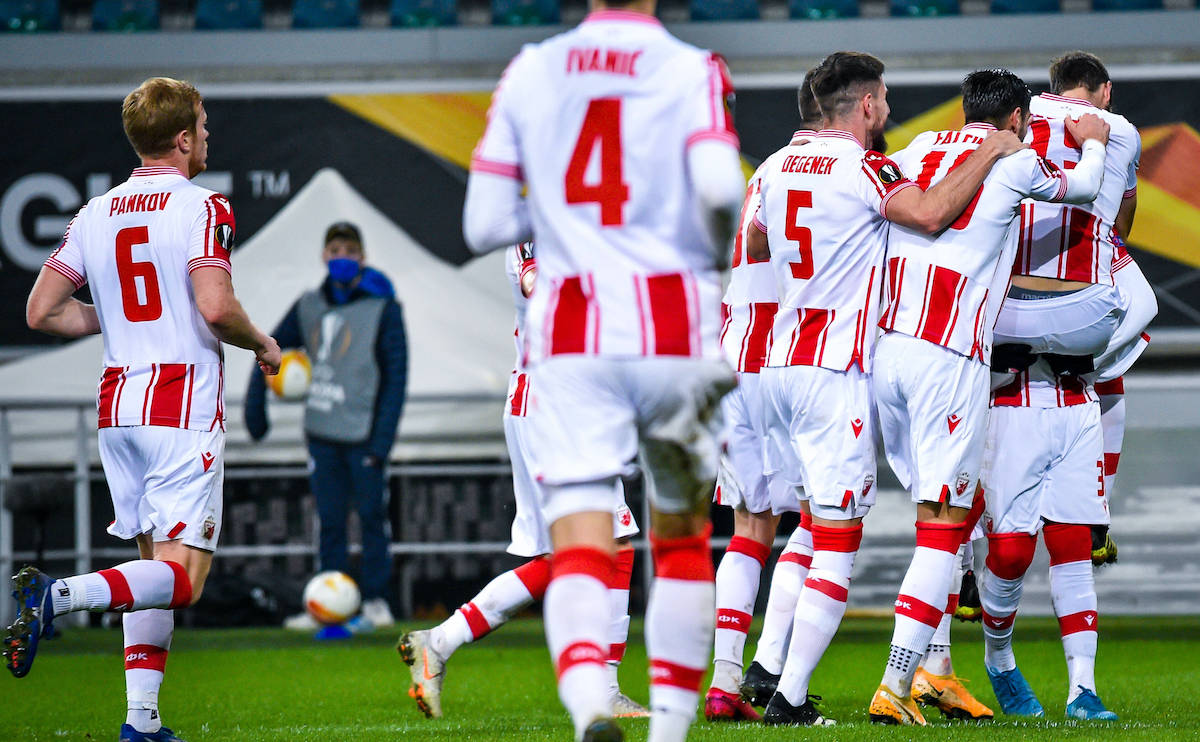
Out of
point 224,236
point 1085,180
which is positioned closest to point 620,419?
point 224,236

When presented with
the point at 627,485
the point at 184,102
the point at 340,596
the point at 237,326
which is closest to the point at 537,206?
the point at 237,326

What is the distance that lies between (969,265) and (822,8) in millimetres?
7681

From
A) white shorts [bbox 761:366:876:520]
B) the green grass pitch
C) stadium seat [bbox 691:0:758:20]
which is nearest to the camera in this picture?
the green grass pitch

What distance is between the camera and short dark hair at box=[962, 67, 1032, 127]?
17.1 ft

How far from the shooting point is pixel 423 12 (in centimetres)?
1255

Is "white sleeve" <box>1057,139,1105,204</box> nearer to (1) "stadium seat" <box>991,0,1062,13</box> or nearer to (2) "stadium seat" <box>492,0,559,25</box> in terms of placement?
(1) "stadium seat" <box>991,0,1062,13</box>

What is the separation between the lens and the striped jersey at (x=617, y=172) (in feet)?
10.5

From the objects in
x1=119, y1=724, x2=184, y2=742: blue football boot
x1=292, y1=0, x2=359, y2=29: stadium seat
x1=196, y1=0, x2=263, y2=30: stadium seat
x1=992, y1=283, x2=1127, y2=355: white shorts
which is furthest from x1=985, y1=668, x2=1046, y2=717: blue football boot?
x1=196, y1=0, x2=263, y2=30: stadium seat

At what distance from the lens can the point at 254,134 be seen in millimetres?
10844

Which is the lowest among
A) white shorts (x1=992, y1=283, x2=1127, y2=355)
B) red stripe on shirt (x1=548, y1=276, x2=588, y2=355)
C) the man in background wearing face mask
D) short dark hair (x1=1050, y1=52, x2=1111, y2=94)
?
the man in background wearing face mask

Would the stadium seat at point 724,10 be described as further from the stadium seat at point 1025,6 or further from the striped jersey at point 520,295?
the striped jersey at point 520,295

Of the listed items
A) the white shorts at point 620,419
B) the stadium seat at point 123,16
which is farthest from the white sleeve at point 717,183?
the stadium seat at point 123,16

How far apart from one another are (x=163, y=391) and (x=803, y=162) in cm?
224

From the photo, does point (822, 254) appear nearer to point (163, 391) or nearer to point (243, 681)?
point (163, 391)
